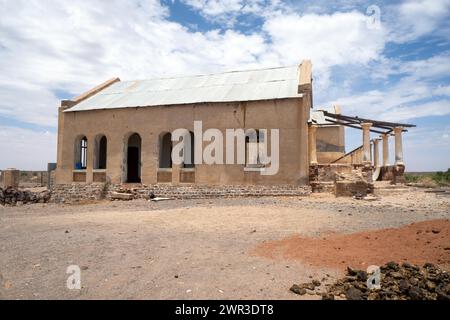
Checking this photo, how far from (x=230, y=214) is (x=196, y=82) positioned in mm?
11911

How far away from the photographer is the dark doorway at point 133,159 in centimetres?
2084

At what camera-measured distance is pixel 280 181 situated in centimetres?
1609

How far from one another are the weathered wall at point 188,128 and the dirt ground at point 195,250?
506 cm

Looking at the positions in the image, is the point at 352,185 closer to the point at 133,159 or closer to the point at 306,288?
the point at 306,288

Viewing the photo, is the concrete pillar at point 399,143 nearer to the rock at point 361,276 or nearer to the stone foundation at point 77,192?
the rock at point 361,276

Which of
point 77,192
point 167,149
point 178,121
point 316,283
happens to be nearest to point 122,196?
point 77,192

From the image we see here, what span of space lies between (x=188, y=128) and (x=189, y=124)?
216 millimetres

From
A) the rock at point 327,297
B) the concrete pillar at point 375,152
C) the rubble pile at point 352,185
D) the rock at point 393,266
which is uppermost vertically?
the concrete pillar at point 375,152

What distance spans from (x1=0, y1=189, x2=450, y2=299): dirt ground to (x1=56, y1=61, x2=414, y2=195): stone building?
5378mm

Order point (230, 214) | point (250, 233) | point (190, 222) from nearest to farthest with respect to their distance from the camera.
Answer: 1. point (250, 233)
2. point (190, 222)
3. point (230, 214)

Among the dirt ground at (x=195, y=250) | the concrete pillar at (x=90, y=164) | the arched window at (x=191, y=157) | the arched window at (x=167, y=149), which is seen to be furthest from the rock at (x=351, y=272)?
the concrete pillar at (x=90, y=164)

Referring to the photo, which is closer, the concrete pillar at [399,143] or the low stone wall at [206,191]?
the low stone wall at [206,191]
